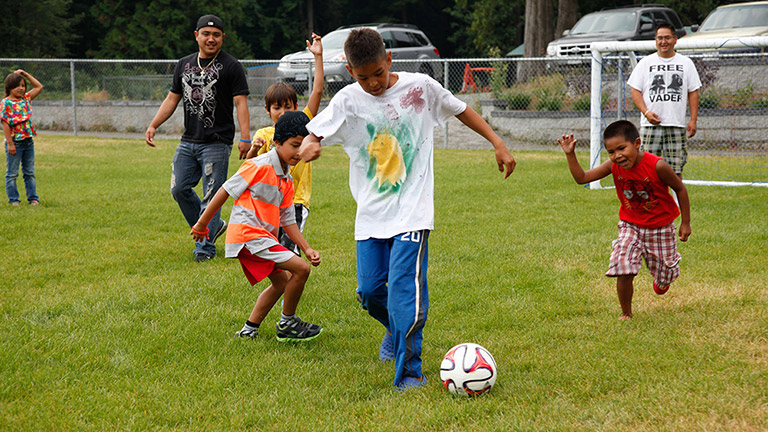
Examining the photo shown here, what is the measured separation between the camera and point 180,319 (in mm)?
4938

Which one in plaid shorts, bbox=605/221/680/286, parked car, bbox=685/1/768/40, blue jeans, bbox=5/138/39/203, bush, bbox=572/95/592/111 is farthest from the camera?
bush, bbox=572/95/592/111

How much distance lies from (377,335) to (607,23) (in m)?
16.5

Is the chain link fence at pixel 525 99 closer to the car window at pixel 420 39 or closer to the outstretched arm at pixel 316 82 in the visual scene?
the car window at pixel 420 39

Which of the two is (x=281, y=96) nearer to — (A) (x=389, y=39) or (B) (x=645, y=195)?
(B) (x=645, y=195)

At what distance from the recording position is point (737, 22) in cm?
1683

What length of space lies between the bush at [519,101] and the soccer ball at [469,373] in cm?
1430

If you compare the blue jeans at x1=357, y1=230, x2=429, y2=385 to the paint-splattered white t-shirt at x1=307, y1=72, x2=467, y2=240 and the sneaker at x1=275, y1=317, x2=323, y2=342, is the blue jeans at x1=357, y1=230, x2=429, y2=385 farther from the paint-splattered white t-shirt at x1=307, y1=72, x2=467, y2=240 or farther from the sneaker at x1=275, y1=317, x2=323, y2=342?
the sneaker at x1=275, y1=317, x2=323, y2=342

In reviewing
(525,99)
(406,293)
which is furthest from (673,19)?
(406,293)

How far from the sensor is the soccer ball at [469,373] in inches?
144

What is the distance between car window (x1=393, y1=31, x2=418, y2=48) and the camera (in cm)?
2341

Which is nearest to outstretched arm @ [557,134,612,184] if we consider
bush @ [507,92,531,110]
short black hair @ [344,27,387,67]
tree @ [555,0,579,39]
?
short black hair @ [344,27,387,67]

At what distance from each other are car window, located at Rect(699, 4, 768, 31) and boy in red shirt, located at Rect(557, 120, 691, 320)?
13828 mm

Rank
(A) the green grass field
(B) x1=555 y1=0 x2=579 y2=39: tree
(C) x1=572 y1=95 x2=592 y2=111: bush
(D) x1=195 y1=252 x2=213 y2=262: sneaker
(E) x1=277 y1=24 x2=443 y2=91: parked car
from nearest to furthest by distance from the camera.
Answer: (A) the green grass field < (D) x1=195 y1=252 x2=213 y2=262: sneaker < (C) x1=572 y1=95 x2=592 y2=111: bush < (E) x1=277 y1=24 x2=443 y2=91: parked car < (B) x1=555 y1=0 x2=579 y2=39: tree

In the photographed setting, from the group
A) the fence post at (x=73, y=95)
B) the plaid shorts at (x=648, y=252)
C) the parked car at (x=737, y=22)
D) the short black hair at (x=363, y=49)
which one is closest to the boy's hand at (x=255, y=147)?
the short black hair at (x=363, y=49)
